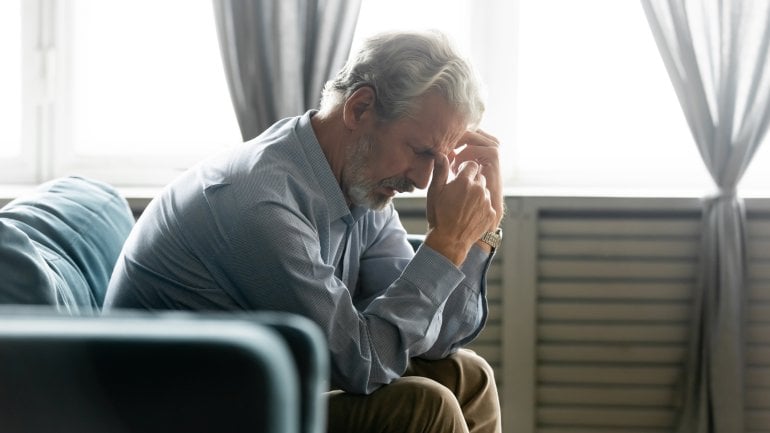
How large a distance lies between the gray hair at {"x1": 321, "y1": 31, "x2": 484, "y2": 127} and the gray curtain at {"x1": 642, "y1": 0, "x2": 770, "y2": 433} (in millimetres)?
1416

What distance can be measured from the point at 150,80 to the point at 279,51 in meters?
0.57

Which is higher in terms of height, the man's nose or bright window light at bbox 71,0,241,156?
bright window light at bbox 71,0,241,156

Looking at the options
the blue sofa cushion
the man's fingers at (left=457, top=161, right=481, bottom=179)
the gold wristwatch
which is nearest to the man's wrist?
the gold wristwatch

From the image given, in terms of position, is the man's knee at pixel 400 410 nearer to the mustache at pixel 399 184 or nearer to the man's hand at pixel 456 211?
the man's hand at pixel 456 211

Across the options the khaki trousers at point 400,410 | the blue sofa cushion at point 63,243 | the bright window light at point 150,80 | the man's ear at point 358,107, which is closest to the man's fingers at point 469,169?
the man's ear at point 358,107

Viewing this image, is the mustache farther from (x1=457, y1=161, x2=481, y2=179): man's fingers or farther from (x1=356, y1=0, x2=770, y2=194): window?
(x1=356, y1=0, x2=770, y2=194): window

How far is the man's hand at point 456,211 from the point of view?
1.96m

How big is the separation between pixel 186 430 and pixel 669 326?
242 centimetres

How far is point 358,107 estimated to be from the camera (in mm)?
1979

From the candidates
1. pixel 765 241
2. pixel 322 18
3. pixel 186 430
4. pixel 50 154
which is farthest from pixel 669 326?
pixel 186 430

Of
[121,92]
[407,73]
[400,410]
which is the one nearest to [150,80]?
[121,92]

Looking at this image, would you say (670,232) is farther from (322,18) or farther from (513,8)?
(322,18)

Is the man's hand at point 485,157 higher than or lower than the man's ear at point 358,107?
lower

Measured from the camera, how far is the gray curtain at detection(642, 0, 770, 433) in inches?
126
